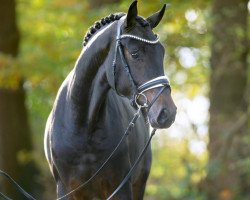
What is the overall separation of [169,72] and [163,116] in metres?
13.3

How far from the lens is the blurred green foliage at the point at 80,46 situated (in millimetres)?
15008

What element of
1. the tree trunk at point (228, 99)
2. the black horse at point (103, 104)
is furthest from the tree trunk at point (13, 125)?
the black horse at point (103, 104)

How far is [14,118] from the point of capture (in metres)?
17.2

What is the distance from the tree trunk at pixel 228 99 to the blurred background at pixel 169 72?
18mm

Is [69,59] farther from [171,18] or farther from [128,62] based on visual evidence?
[128,62]

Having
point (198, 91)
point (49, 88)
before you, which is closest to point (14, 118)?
point (49, 88)

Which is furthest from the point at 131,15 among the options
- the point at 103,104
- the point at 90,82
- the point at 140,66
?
the point at 103,104

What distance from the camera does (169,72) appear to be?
19.2 metres

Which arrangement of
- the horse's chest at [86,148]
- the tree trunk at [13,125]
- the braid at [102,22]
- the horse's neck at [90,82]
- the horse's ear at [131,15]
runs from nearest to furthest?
1. the horse's ear at [131,15]
2. the horse's neck at [90,82]
3. the braid at [102,22]
4. the horse's chest at [86,148]
5. the tree trunk at [13,125]

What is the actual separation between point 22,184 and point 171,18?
4761 millimetres

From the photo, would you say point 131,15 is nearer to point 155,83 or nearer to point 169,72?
point 155,83

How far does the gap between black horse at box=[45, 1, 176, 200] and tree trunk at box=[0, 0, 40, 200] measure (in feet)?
Result: 31.0

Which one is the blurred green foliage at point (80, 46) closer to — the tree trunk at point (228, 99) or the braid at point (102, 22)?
the tree trunk at point (228, 99)

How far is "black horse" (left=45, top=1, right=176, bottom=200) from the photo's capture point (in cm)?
624
